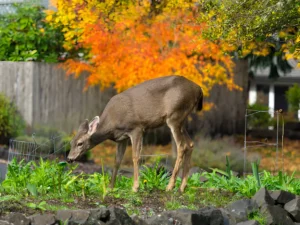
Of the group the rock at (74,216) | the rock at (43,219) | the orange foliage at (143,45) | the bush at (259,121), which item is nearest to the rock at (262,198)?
the rock at (74,216)

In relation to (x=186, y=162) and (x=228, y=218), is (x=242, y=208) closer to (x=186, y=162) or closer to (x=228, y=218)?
(x=228, y=218)

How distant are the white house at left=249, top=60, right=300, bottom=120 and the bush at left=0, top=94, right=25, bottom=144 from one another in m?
16.8

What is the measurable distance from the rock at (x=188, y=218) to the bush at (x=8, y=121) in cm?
1471

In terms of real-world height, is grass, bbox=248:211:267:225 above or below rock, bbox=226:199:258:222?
below

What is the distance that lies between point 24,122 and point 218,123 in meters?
7.64

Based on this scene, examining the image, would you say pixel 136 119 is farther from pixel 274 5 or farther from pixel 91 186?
pixel 274 5

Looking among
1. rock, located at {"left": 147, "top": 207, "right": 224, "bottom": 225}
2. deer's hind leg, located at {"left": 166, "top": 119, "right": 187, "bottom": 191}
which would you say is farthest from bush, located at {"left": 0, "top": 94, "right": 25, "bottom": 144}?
rock, located at {"left": 147, "top": 207, "right": 224, "bottom": 225}

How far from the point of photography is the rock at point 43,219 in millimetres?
10531

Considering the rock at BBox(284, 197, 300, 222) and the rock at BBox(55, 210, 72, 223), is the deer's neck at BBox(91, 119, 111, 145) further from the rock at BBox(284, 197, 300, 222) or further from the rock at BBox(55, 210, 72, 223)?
the rock at BBox(284, 197, 300, 222)

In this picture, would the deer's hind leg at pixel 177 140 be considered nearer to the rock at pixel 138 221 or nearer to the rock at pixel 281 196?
the rock at pixel 281 196

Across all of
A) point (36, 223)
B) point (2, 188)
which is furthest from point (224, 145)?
point (36, 223)

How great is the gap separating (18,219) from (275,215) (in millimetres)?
3700

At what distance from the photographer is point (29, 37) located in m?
25.7

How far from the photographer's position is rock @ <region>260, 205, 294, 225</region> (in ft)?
39.7
